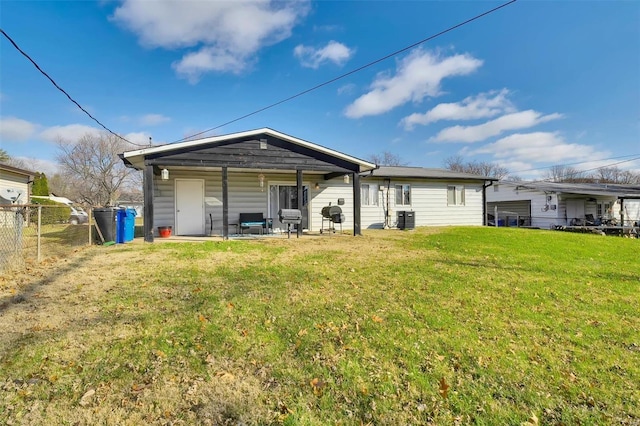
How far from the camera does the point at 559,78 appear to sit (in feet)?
57.2

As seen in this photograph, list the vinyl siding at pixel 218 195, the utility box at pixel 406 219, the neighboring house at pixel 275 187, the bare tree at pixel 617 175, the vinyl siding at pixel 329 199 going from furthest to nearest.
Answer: the bare tree at pixel 617 175, the utility box at pixel 406 219, the vinyl siding at pixel 329 199, the vinyl siding at pixel 218 195, the neighboring house at pixel 275 187

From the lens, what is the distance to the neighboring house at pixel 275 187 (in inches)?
372

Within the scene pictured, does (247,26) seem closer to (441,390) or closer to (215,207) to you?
(215,207)

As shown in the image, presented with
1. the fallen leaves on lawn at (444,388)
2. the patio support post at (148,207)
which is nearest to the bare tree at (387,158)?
the patio support post at (148,207)

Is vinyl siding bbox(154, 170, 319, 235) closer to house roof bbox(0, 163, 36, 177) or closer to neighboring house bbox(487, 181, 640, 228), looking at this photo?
house roof bbox(0, 163, 36, 177)

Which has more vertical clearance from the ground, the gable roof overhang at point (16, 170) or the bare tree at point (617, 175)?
the bare tree at point (617, 175)

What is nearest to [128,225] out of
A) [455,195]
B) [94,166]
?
[455,195]

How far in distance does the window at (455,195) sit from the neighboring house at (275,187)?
0.05 m

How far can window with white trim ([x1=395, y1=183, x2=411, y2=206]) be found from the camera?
48.8ft

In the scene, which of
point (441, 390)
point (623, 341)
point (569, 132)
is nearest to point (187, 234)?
point (441, 390)

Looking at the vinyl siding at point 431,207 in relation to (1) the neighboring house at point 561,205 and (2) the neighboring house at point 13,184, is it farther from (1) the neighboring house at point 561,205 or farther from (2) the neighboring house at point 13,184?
(2) the neighboring house at point 13,184

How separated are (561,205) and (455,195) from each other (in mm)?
8176

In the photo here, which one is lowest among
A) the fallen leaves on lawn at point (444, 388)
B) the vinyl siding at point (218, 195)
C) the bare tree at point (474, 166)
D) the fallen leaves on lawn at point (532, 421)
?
the fallen leaves on lawn at point (532, 421)

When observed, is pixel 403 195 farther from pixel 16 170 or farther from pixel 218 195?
pixel 16 170
